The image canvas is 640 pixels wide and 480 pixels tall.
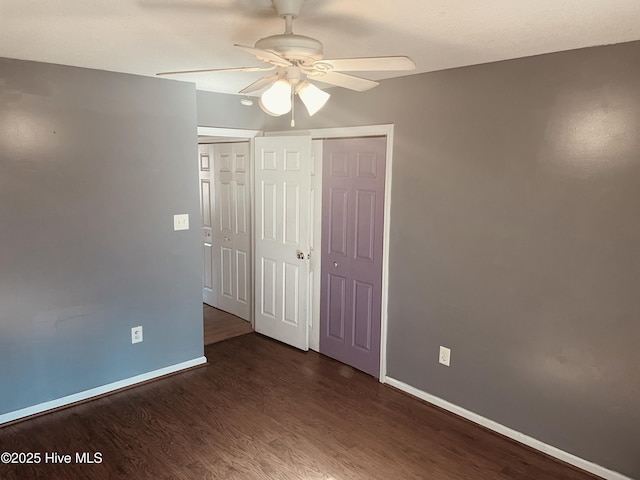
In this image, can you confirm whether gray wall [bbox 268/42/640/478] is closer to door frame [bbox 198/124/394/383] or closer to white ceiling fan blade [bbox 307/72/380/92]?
door frame [bbox 198/124/394/383]

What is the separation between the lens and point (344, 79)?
2004 millimetres

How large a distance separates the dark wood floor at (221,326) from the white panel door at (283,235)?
1.08 feet

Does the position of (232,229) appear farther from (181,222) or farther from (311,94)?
(311,94)

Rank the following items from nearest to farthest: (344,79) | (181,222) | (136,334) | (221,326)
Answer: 1. (344,79)
2. (136,334)
3. (181,222)
4. (221,326)

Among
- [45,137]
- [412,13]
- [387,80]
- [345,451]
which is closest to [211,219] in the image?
[45,137]

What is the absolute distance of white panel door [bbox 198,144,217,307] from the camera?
→ 5.06 m

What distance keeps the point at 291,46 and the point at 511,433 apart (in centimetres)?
261

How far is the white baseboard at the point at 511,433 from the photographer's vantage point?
2.54 m

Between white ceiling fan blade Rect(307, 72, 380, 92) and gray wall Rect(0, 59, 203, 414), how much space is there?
1.87 m

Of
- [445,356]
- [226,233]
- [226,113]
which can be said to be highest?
[226,113]

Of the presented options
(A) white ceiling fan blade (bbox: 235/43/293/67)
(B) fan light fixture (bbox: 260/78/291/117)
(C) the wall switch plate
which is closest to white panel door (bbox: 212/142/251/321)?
(C) the wall switch plate

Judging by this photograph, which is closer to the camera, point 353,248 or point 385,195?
point 385,195

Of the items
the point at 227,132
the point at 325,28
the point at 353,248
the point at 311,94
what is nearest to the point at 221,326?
the point at 353,248

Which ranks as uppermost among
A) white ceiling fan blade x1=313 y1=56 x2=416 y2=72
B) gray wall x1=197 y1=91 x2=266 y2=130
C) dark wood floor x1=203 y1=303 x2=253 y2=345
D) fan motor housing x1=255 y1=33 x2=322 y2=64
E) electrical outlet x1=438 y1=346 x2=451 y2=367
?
gray wall x1=197 y1=91 x2=266 y2=130
